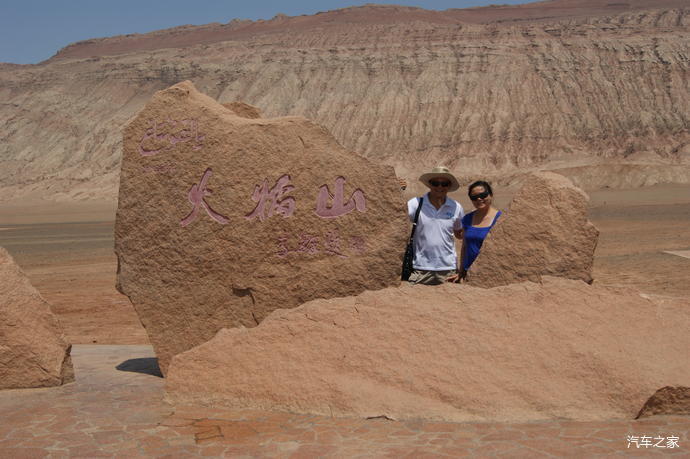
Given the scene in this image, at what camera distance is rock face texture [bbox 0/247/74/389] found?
17.9ft

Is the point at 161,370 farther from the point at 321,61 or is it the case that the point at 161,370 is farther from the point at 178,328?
the point at 321,61

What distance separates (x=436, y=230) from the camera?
17.1 ft

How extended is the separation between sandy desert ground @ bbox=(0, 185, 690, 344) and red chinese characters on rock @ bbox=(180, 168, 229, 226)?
3439mm

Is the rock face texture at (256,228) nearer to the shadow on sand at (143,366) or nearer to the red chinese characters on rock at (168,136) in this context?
the red chinese characters on rock at (168,136)

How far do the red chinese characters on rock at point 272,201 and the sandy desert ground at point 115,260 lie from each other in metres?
3.75

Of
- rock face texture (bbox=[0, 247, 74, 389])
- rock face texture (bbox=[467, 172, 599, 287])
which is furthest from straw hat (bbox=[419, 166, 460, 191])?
rock face texture (bbox=[0, 247, 74, 389])

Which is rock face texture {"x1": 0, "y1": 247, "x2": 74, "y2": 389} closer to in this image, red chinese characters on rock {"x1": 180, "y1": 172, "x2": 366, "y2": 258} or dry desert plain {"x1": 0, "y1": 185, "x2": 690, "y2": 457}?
dry desert plain {"x1": 0, "y1": 185, "x2": 690, "y2": 457}

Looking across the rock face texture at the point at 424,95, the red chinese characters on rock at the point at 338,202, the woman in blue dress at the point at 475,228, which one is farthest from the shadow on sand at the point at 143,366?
the rock face texture at the point at 424,95

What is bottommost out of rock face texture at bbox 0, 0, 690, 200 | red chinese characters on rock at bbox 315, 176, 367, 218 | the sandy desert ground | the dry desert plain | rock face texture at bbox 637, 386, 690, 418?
the sandy desert ground

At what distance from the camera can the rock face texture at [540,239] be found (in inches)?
201

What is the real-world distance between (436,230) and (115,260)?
1236cm

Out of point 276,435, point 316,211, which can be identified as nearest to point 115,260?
point 316,211

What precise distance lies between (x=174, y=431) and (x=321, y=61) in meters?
55.2

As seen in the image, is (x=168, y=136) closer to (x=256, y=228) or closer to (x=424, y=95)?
(x=256, y=228)
